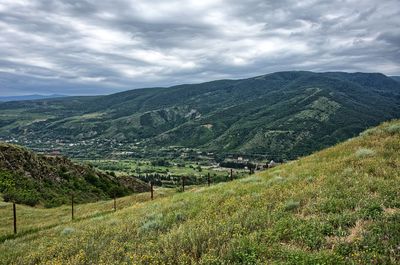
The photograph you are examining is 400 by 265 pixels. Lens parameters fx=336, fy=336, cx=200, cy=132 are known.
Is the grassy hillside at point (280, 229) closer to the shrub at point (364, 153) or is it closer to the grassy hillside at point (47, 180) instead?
the shrub at point (364, 153)

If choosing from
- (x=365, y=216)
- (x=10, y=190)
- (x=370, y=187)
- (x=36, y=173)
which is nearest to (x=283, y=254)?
(x=365, y=216)

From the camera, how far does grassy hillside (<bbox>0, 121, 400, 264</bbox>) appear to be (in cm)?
862

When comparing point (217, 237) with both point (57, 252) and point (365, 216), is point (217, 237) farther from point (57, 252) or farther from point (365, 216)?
point (57, 252)

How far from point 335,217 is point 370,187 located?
3050 millimetres

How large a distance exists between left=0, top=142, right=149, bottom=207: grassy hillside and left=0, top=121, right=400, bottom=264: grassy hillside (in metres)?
32.8

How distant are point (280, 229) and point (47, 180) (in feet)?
171

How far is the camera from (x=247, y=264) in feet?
27.8

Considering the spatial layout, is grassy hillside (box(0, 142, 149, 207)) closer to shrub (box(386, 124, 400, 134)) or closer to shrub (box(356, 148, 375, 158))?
shrub (box(386, 124, 400, 134))

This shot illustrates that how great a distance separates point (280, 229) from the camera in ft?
33.3

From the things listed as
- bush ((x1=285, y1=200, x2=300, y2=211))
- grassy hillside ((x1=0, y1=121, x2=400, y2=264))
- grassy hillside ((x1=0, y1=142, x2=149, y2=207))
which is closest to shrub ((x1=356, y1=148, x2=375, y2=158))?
grassy hillside ((x1=0, y1=121, x2=400, y2=264))

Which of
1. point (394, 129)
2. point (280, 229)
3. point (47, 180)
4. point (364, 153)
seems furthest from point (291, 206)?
point (47, 180)

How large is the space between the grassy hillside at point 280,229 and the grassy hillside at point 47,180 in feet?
108

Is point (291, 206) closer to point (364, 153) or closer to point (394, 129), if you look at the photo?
point (364, 153)

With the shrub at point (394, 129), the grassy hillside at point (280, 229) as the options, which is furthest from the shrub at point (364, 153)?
the shrub at point (394, 129)
